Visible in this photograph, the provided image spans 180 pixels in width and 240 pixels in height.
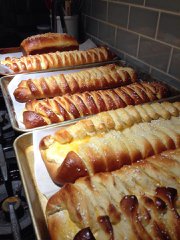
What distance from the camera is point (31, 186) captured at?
119cm

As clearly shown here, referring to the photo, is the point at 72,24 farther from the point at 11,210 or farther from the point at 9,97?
the point at 11,210

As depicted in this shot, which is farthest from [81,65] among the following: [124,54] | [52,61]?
[124,54]

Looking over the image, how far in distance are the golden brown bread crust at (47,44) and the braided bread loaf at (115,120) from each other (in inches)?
59.9

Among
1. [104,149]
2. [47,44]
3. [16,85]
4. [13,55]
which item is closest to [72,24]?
[47,44]

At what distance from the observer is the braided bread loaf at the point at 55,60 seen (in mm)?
2260

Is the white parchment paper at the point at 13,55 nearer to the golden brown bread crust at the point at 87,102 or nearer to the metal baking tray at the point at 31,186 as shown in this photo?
the golden brown bread crust at the point at 87,102

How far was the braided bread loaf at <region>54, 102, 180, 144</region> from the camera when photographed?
1.34m

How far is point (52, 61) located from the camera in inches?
91.7

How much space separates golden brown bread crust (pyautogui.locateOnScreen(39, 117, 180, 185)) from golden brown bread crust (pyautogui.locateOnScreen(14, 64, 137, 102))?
65 cm

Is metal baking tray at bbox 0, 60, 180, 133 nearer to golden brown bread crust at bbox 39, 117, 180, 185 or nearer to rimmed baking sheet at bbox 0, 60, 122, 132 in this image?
rimmed baking sheet at bbox 0, 60, 122, 132

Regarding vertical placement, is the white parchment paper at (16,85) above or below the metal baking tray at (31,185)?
above

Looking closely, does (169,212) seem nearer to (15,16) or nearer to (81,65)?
(81,65)

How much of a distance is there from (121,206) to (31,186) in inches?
18.6

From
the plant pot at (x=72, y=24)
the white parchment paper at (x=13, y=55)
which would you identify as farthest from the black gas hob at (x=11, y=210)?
the plant pot at (x=72, y=24)
